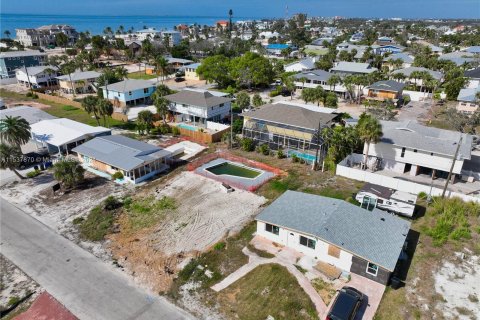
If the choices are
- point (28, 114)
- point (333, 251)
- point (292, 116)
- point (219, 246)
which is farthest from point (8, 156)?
point (333, 251)

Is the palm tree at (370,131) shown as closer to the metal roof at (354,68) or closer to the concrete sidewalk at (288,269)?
the concrete sidewalk at (288,269)

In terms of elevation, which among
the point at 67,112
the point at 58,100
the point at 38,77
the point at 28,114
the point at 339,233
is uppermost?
the point at 38,77

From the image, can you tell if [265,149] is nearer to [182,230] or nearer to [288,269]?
[182,230]

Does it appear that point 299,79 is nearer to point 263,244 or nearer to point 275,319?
point 263,244

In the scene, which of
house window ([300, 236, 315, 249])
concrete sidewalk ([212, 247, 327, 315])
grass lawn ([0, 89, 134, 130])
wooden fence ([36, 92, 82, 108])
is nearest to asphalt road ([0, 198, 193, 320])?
concrete sidewalk ([212, 247, 327, 315])

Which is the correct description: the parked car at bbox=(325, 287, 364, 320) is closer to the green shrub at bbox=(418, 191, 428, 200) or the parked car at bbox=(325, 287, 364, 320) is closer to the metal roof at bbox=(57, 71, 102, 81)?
the green shrub at bbox=(418, 191, 428, 200)
